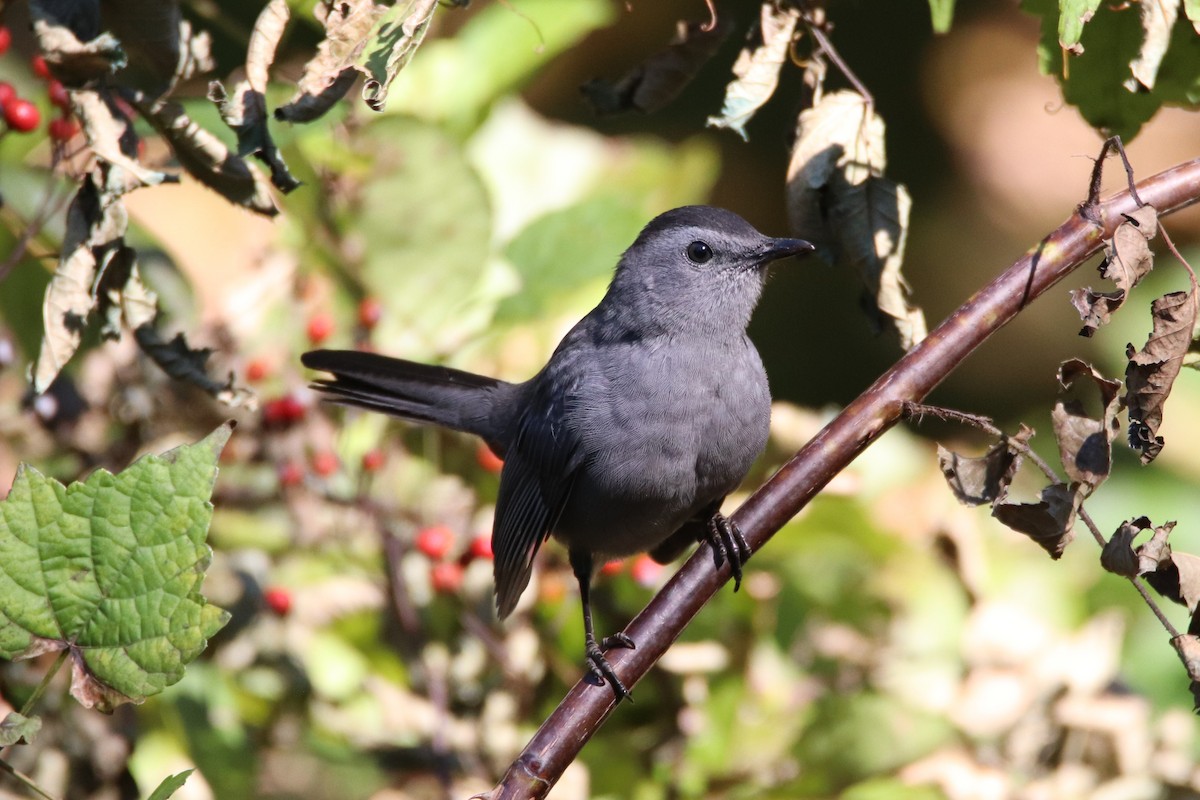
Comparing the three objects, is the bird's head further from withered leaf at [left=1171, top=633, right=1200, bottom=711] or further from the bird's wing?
withered leaf at [left=1171, top=633, right=1200, bottom=711]

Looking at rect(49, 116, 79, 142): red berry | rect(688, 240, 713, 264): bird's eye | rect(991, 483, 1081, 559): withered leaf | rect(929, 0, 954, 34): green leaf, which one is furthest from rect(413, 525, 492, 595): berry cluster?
rect(929, 0, 954, 34): green leaf

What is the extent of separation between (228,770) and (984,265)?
4.39 metres

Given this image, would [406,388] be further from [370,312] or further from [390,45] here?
[390,45]

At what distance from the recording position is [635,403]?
9.61 ft

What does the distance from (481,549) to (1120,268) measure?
66.3 inches

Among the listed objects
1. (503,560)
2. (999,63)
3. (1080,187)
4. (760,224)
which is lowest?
(503,560)

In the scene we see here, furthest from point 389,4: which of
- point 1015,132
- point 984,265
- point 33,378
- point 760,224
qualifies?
point 1015,132

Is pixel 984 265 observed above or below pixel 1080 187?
below

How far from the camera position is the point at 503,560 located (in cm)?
283

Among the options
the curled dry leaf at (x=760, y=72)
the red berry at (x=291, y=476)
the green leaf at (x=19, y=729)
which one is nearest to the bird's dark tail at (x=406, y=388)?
the red berry at (x=291, y=476)

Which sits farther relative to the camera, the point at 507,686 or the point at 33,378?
the point at 507,686

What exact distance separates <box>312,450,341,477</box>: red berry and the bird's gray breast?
579mm

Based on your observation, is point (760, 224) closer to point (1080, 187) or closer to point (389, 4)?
point (1080, 187)

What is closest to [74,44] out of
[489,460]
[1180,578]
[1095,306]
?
[489,460]
